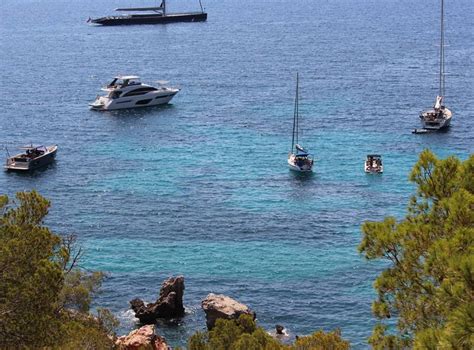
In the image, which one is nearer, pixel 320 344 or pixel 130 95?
pixel 320 344

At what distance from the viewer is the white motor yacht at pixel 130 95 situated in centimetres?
14162

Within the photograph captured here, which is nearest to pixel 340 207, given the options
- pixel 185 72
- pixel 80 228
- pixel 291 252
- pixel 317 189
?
pixel 317 189

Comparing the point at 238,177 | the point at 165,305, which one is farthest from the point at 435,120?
the point at 165,305

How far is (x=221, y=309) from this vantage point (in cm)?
6047

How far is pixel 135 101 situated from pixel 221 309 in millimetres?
87421

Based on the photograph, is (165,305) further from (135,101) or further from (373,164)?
(135,101)

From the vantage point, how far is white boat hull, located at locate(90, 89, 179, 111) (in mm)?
141125

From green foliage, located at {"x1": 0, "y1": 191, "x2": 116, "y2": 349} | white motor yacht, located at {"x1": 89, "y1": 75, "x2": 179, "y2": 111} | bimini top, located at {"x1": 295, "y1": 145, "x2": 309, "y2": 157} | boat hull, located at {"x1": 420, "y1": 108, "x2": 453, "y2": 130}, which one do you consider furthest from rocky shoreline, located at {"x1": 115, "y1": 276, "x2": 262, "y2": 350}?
white motor yacht, located at {"x1": 89, "y1": 75, "x2": 179, "y2": 111}

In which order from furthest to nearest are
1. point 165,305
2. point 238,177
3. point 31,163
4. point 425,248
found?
point 31,163 → point 238,177 → point 165,305 → point 425,248

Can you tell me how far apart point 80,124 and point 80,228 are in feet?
160

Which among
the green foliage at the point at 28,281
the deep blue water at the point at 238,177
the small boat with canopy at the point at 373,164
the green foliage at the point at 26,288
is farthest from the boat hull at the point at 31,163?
the green foliage at the point at 26,288

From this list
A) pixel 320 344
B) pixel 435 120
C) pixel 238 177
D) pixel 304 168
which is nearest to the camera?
pixel 320 344

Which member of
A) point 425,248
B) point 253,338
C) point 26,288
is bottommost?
point 253,338

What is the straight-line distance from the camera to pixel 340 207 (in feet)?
293
